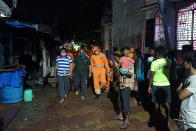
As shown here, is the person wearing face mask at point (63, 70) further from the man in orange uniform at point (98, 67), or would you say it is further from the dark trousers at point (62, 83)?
the man in orange uniform at point (98, 67)

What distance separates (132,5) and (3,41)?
316 inches

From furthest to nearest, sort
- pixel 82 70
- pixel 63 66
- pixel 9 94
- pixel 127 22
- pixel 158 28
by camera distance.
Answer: pixel 127 22 < pixel 158 28 < pixel 82 70 < pixel 63 66 < pixel 9 94

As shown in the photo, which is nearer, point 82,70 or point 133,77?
point 133,77

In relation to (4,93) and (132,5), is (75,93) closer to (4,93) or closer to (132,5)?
(4,93)

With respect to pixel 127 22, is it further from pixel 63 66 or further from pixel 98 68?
pixel 63 66

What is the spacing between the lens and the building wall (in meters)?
10.3

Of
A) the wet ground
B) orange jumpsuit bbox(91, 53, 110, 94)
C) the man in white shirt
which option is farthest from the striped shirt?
the man in white shirt

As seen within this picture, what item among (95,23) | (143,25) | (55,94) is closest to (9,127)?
(55,94)

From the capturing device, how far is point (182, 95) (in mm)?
2201

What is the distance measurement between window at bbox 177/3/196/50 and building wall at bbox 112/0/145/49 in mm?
2768

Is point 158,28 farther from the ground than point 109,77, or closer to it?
farther from the ground

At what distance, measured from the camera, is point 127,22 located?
11859mm

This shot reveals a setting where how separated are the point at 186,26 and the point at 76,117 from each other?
573 centimetres

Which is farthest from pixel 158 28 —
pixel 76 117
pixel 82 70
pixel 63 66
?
pixel 76 117
